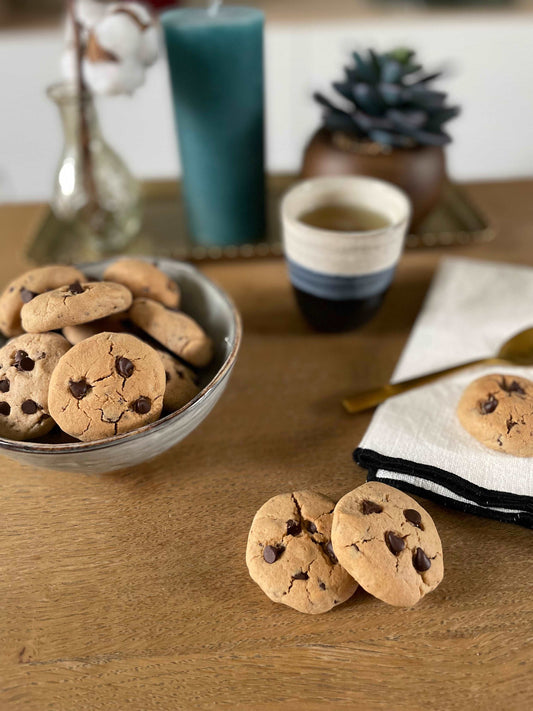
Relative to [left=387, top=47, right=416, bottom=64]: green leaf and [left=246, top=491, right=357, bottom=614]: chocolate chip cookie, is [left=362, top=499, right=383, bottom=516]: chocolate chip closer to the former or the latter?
[left=246, top=491, right=357, bottom=614]: chocolate chip cookie

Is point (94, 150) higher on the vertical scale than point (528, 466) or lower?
higher

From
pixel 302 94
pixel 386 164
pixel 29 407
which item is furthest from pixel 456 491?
pixel 302 94

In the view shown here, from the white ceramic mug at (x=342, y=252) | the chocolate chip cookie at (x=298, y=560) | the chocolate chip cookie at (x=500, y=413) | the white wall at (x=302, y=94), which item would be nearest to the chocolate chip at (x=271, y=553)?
the chocolate chip cookie at (x=298, y=560)

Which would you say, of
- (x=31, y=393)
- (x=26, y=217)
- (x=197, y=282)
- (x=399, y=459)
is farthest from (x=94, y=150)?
(x=399, y=459)

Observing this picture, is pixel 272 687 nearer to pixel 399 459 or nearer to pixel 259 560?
pixel 259 560

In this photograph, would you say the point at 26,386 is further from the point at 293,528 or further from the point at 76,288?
the point at 293,528
